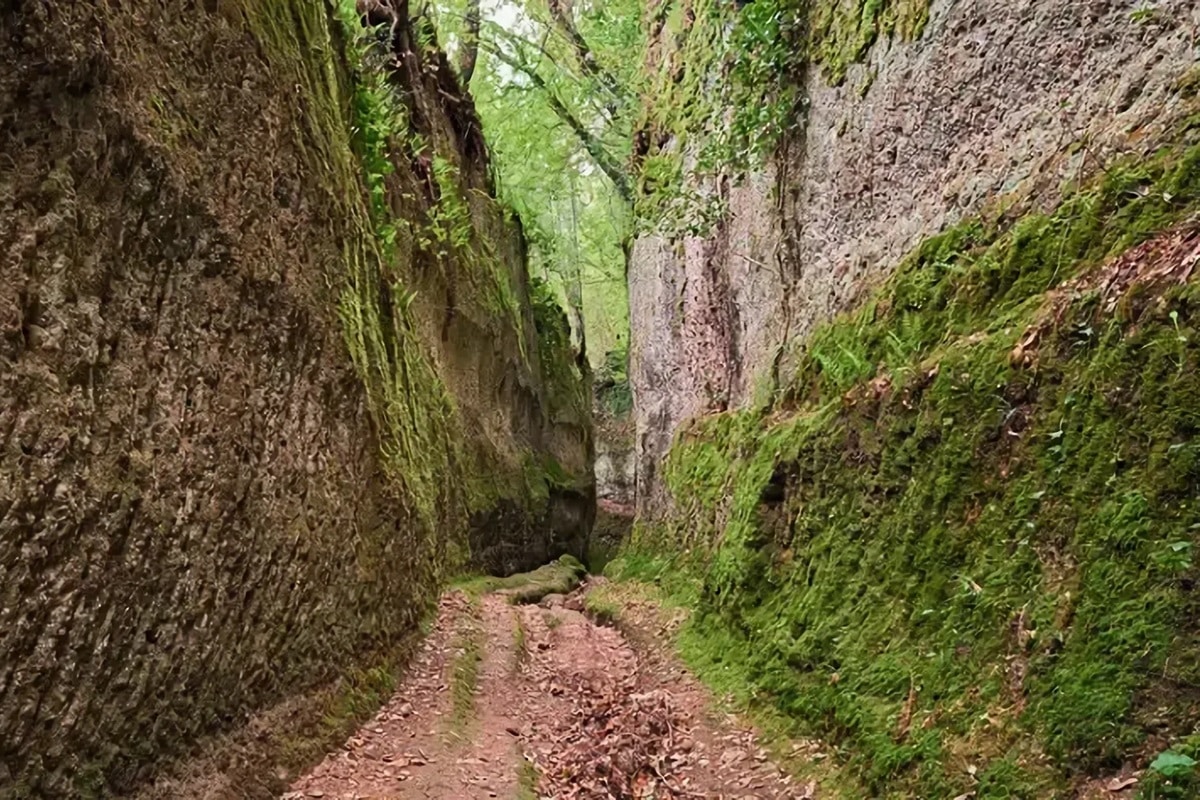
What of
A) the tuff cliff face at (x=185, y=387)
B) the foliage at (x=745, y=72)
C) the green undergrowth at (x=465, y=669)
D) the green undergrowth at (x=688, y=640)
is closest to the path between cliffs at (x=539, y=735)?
the green undergrowth at (x=465, y=669)

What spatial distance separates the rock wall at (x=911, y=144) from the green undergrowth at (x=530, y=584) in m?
3.65

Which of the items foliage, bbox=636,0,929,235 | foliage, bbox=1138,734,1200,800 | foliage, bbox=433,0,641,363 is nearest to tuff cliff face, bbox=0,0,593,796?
foliage, bbox=1138,734,1200,800

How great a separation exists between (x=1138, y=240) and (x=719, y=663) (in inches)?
180

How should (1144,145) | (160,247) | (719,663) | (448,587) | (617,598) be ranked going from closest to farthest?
(160,247) → (1144,145) → (719,663) → (448,587) → (617,598)

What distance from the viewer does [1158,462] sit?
139 inches

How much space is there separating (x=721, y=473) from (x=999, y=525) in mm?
6544

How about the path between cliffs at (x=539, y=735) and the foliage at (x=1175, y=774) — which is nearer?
the foliage at (x=1175, y=774)

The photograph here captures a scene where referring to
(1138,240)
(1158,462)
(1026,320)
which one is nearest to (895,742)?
(1158,462)

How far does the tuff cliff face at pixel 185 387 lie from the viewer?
3.28 metres

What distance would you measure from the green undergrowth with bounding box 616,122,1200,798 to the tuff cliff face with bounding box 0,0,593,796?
11.3 ft

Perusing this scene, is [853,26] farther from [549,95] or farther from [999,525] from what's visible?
[549,95]

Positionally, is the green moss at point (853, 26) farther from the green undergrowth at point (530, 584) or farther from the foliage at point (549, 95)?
the foliage at point (549, 95)

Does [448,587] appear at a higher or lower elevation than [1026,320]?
lower

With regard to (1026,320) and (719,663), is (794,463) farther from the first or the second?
(1026,320)
